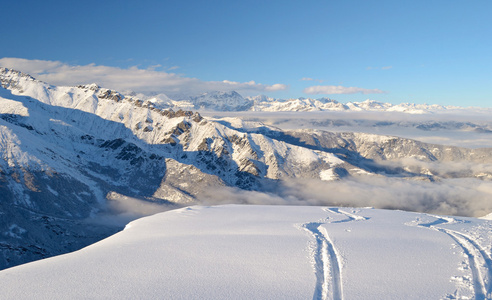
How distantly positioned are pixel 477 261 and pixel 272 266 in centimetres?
1705

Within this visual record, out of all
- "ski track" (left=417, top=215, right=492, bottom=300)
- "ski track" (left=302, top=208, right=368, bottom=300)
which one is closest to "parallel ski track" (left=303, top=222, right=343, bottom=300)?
"ski track" (left=302, top=208, right=368, bottom=300)

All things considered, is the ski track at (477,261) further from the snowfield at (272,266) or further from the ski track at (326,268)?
the ski track at (326,268)

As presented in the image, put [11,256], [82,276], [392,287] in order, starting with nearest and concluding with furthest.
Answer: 1. [392,287]
2. [82,276]
3. [11,256]

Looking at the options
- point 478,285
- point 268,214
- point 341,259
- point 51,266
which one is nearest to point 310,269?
point 341,259

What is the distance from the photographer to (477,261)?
26.2 m

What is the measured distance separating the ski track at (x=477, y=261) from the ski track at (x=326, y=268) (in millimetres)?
8781

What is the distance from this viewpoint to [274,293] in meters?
20.5

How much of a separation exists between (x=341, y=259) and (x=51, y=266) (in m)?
23.7

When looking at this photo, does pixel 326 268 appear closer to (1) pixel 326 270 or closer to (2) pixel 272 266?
(1) pixel 326 270

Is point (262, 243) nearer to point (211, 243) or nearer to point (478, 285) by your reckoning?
point (211, 243)

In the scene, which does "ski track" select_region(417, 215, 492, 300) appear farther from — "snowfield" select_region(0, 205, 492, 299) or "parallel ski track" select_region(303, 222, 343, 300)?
"parallel ski track" select_region(303, 222, 343, 300)

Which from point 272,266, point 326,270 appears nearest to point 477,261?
point 326,270

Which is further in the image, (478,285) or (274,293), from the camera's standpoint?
(478,285)

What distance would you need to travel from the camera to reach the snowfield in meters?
20.9
